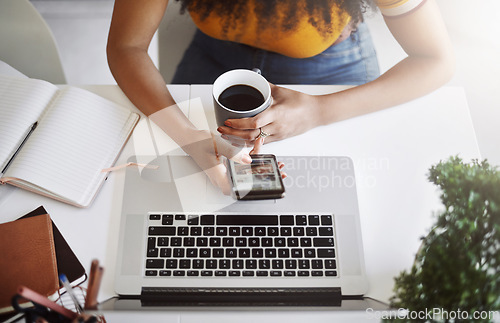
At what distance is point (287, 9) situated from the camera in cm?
74

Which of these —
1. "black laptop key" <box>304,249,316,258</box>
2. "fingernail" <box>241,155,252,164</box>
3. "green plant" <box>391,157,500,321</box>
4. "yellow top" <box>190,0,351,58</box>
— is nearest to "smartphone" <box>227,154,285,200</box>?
"fingernail" <box>241,155,252,164</box>

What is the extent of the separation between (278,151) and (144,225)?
28 centimetres

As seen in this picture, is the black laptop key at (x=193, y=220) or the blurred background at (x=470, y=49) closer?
the black laptop key at (x=193, y=220)

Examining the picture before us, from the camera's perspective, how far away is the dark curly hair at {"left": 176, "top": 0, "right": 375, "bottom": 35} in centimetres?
73

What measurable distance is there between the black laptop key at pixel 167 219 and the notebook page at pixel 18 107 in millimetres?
292

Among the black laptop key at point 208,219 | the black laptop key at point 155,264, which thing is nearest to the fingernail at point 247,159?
the black laptop key at point 208,219

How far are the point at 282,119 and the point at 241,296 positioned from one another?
1.05ft

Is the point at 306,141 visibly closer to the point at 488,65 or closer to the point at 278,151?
the point at 278,151

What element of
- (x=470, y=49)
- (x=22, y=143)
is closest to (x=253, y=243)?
(x=22, y=143)

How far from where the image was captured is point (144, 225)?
56 cm

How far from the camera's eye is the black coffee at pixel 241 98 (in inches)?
22.1

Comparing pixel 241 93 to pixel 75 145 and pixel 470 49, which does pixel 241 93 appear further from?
pixel 470 49

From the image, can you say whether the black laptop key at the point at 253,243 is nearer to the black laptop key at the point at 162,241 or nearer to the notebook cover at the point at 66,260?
the black laptop key at the point at 162,241

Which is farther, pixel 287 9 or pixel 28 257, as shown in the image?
pixel 287 9
